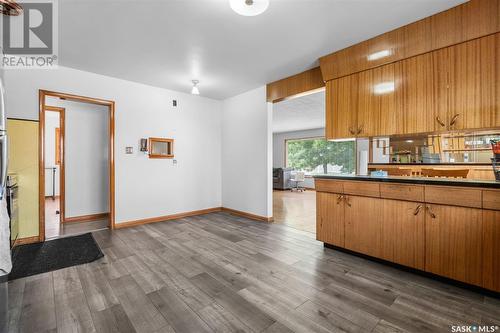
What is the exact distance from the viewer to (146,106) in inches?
176

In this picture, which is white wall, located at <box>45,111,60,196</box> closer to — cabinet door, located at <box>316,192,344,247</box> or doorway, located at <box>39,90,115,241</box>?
doorway, located at <box>39,90,115,241</box>

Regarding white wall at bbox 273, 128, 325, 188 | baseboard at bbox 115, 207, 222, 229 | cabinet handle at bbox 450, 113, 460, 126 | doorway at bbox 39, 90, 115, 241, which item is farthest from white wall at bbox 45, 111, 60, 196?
cabinet handle at bbox 450, 113, 460, 126

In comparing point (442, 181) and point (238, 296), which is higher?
point (442, 181)

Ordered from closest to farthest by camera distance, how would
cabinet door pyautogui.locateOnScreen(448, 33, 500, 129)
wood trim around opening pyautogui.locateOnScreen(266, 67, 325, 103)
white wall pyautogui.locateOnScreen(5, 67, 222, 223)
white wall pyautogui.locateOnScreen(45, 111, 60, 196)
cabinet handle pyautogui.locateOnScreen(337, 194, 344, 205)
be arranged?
cabinet door pyautogui.locateOnScreen(448, 33, 500, 129) < cabinet handle pyautogui.locateOnScreen(337, 194, 344, 205) < white wall pyautogui.locateOnScreen(5, 67, 222, 223) < wood trim around opening pyautogui.locateOnScreen(266, 67, 325, 103) < white wall pyautogui.locateOnScreen(45, 111, 60, 196)

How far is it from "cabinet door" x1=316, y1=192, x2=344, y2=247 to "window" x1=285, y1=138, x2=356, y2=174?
6122 mm

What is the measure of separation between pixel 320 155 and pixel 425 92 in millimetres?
7902

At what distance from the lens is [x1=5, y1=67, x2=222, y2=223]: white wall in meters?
3.49

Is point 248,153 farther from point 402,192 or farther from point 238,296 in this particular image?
Answer: point 238,296

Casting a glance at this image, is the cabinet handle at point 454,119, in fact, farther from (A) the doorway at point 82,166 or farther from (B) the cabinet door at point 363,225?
(A) the doorway at point 82,166

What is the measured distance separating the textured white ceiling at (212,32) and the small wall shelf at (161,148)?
4.22 ft

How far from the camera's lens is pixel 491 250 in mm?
1951

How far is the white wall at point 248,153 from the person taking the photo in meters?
4.60

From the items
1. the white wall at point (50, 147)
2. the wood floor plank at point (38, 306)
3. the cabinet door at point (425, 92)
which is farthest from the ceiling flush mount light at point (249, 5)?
the white wall at point (50, 147)

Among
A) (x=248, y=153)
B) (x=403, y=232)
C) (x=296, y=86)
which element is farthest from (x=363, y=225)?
(x=248, y=153)
